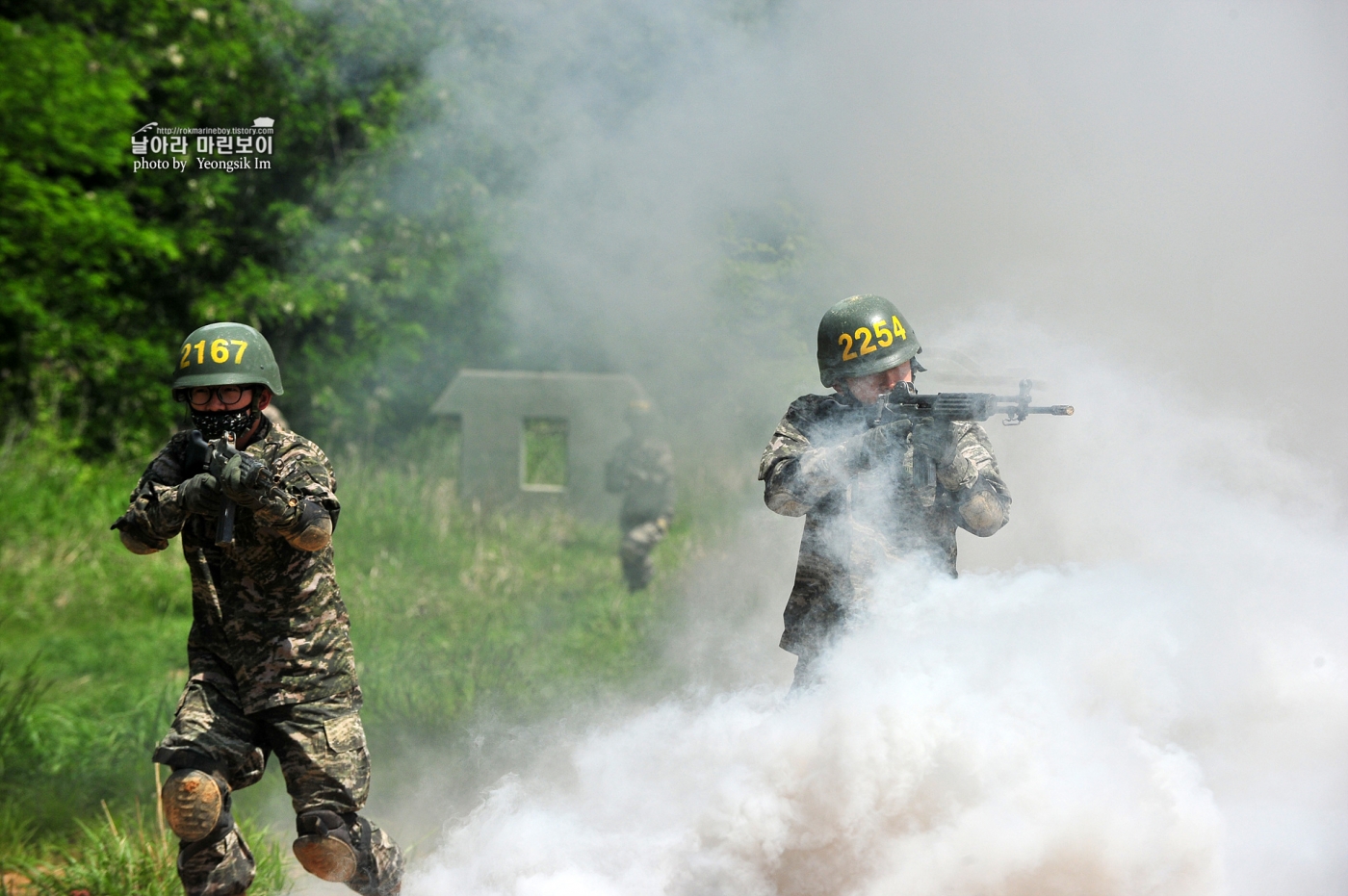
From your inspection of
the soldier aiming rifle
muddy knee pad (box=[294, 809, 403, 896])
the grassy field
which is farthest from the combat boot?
the soldier aiming rifle

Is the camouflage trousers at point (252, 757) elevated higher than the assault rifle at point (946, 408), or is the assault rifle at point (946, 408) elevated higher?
the assault rifle at point (946, 408)

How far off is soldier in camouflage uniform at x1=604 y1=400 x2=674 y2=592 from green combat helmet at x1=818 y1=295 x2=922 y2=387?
5.38 meters

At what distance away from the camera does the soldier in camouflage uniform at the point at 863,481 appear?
10.5ft

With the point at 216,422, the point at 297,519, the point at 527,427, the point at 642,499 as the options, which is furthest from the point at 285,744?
the point at 527,427

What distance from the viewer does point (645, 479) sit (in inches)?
355

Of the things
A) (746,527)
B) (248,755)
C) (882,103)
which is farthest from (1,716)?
(882,103)

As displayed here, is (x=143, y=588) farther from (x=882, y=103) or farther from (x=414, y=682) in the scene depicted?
(x=882, y=103)

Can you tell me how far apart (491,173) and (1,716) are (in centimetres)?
440

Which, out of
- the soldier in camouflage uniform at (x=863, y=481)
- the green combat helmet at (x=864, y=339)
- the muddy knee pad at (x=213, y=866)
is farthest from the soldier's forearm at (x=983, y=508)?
the muddy knee pad at (x=213, y=866)

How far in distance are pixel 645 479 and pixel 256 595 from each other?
5.90 meters

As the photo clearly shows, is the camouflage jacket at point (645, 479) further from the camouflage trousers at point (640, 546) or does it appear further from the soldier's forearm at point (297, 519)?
the soldier's forearm at point (297, 519)

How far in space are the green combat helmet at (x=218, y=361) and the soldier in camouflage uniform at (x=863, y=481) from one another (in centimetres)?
153

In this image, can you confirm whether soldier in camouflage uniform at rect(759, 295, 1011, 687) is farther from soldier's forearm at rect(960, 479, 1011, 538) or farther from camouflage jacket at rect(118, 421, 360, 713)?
camouflage jacket at rect(118, 421, 360, 713)

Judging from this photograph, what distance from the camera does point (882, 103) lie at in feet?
17.3
